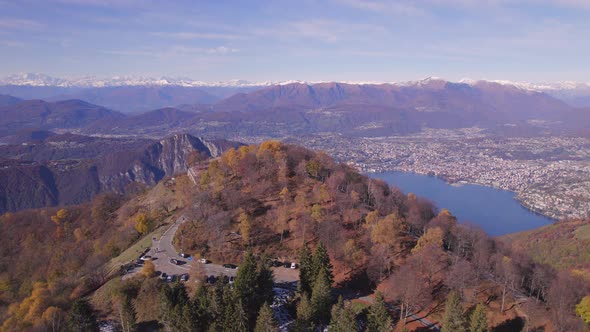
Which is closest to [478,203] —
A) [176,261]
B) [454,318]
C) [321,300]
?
[454,318]

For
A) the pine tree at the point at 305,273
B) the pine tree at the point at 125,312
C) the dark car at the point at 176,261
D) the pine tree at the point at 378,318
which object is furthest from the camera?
the dark car at the point at 176,261

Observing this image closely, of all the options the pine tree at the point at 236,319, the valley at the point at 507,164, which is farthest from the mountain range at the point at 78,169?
the pine tree at the point at 236,319

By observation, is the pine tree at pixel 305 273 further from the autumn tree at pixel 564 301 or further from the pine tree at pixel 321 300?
the autumn tree at pixel 564 301

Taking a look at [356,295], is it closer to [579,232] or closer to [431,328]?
[431,328]

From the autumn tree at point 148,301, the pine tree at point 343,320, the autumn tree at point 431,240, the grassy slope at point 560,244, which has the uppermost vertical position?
the autumn tree at point 431,240

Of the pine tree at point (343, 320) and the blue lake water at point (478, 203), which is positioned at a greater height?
the pine tree at point (343, 320)

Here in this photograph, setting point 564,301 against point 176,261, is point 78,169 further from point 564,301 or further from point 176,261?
point 564,301

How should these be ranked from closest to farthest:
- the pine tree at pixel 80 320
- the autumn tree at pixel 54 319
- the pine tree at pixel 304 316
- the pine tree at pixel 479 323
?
the pine tree at pixel 479 323
the pine tree at pixel 304 316
the pine tree at pixel 80 320
the autumn tree at pixel 54 319

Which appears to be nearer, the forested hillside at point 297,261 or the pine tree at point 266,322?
the pine tree at point 266,322

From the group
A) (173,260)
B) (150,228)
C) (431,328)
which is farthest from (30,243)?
(431,328)
